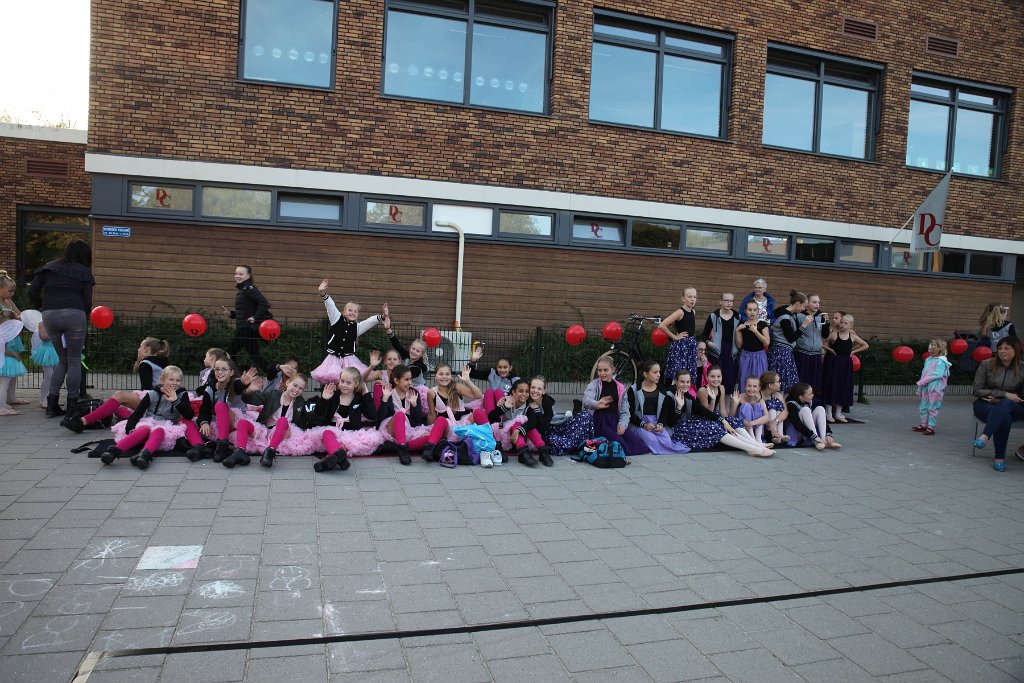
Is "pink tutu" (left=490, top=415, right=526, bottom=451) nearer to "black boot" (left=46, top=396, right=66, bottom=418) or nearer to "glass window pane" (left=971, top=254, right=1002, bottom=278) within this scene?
"black boot" (left=46, top=396, right=66, bottom=418)

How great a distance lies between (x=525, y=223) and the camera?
584 inches

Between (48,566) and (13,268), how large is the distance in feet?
59.6

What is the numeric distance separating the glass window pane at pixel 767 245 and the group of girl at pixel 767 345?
466cm

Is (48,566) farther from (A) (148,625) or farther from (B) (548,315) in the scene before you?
(B) (548,315)

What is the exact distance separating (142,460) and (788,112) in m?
15.8

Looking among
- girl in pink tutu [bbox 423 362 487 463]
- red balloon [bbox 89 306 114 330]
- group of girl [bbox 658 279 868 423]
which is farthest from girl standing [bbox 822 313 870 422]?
red balloon [bbox 89 306 114 330]

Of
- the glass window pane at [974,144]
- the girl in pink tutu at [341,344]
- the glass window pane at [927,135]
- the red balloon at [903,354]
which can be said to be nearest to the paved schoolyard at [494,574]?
the girl in pink tutu at [341,344]

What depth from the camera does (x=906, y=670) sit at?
373 centimetres

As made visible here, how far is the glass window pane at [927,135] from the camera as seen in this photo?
1833 cm

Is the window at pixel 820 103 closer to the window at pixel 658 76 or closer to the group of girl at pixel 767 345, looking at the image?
the window at pixel 658 76

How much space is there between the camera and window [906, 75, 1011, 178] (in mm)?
18344

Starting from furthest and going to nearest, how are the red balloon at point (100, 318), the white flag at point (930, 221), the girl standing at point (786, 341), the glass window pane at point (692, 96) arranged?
1. the glass window pane at point (692, 96)
2. the white flag at point (930, 221)
3. the girl standing at point (786, 341)
4. the red balloon at point (100, 318)

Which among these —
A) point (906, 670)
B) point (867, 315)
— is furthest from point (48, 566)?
point (867, 315)

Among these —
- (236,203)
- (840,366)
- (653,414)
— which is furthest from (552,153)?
(653,414)
